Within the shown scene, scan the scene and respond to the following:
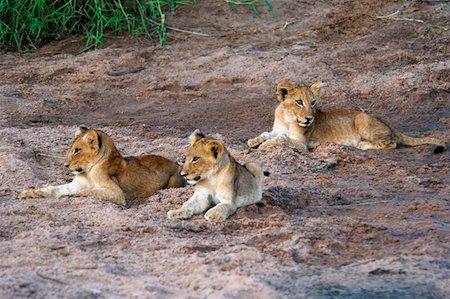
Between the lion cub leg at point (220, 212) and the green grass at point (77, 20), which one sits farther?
the green grass at point (77, 20)

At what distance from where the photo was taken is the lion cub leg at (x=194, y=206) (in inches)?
271

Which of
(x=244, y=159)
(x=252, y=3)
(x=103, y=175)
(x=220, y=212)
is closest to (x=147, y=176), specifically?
(x=103, y=175)

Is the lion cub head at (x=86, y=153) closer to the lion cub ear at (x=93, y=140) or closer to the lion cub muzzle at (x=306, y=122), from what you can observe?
the lion cub ear at (x=93, y=140)

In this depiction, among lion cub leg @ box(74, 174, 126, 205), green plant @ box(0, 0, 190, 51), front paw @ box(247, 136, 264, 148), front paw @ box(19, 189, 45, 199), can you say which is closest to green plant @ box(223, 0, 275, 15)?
green plant @ box(0, 0, 190, 51)

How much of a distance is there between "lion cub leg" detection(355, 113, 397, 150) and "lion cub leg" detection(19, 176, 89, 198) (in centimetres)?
331

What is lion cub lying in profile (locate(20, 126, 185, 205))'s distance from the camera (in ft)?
24.2

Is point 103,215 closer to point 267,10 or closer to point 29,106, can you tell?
point 29,106

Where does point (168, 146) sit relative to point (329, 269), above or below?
below

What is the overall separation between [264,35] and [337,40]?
3.05 feet

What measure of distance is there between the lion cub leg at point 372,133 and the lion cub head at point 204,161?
10.0 ft

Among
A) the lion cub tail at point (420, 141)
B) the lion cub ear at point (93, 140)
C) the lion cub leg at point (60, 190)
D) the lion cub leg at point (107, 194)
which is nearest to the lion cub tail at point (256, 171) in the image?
the lion cub leg at point (107, 194)

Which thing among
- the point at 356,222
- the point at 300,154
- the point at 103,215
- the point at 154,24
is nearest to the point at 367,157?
the point at 300,154

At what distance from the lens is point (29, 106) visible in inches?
430

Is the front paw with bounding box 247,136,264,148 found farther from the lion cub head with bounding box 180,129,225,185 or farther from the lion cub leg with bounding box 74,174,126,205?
the lion cub head with bounding box 180,129,225,185
